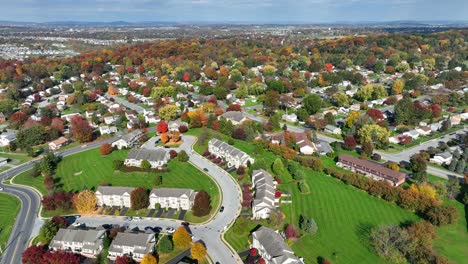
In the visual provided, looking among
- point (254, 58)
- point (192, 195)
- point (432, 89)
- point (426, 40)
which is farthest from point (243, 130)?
point (426, 40)

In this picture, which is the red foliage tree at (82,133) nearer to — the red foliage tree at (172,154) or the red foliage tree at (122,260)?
the red foliage tree at (172,154)

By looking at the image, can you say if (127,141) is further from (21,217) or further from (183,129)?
(21,217)

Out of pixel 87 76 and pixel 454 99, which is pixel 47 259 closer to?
pixel 454 99

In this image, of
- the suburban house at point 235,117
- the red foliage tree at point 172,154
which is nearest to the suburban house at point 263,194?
the red foliage tree at point 172,154

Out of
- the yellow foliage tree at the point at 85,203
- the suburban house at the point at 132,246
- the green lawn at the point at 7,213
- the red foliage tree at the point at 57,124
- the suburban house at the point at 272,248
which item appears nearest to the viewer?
the suburban house at the point at 272,248

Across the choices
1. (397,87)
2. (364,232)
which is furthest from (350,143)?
(397,87)

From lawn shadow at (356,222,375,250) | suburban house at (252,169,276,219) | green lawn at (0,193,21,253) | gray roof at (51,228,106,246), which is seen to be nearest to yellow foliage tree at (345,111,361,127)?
suburban house at (252,169,276,219)
